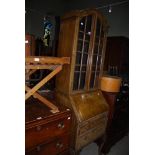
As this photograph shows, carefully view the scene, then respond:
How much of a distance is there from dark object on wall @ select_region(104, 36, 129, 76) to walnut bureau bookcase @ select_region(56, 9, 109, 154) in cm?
191

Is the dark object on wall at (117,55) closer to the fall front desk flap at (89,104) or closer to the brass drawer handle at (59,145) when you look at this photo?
the fall front desk flap at (89,104)

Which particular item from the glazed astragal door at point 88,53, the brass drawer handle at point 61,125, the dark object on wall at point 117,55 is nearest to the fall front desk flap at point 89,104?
the glazed astragal door at point 88,53

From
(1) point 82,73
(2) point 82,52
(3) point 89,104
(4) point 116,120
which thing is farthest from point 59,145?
(4) point 116,120

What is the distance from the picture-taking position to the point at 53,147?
1.97 m

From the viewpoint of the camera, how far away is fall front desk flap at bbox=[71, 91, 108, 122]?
2.18 m

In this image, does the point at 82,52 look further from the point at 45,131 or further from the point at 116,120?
the point at 116,120

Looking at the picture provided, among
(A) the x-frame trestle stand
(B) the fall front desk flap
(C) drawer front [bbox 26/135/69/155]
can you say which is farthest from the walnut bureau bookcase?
(A) the x-frame trestle stand

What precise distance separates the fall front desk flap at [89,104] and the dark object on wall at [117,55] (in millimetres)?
1777

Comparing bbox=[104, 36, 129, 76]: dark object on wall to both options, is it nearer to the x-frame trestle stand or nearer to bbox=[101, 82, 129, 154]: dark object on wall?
bbox=[101, 82, 129, 154]: dark object on wall

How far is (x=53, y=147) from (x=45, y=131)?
0.98 feet

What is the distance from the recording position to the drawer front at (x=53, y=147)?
5.78 ft

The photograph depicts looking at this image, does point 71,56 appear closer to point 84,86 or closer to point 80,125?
point 84,86
